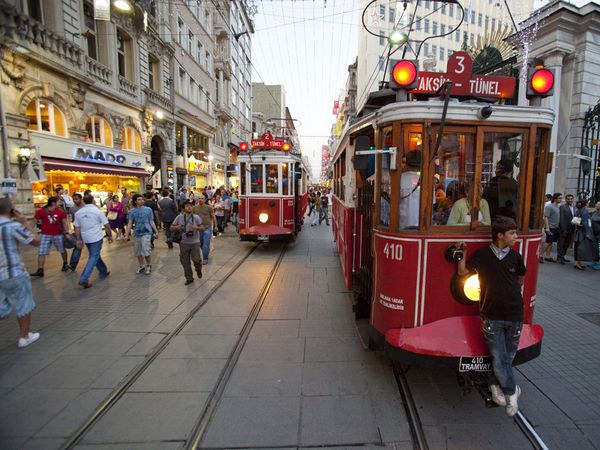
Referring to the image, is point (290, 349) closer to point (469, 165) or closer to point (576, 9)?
point (469, 165)

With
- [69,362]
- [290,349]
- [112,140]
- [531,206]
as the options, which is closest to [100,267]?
[69,362]

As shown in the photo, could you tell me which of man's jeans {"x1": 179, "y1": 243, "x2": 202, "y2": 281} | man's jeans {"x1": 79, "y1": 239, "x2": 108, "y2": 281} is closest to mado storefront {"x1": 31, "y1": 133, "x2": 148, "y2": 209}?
man's jeans {"x1": 79, "y1": 239, "x2": 108, "y2": 281}

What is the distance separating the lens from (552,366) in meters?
3.83

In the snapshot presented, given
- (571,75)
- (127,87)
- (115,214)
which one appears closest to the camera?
(115,214)

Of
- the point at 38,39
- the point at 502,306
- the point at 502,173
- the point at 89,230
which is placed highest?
the point at 38,39

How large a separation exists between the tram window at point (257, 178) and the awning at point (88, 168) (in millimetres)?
7244

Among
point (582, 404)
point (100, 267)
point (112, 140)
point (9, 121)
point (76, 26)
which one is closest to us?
point (582, 404)

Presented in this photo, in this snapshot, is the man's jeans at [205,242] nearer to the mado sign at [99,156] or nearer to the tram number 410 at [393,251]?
the tram number 410 at [393,251]

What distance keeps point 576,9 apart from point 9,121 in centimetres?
1968

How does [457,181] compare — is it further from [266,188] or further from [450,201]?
[266,188]

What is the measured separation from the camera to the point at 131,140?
696 inches

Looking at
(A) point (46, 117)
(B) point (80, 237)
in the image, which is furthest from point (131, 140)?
(B) point (80, 237)

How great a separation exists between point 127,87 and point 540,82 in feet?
61.5

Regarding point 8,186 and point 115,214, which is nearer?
point 8,186
